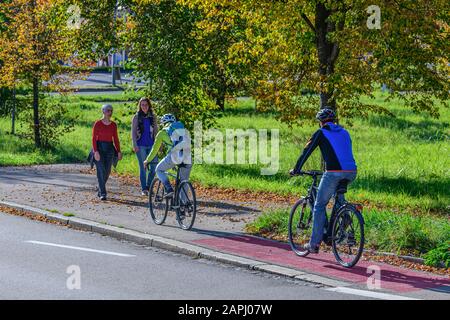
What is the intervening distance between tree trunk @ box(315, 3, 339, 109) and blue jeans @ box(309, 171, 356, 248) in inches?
326

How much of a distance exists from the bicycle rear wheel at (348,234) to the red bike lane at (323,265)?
0.12 metres

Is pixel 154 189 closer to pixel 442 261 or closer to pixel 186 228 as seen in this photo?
pixel 186 228

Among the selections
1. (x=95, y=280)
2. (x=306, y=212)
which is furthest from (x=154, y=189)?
(x=95, y=280)

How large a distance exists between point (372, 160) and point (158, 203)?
942 centimetres

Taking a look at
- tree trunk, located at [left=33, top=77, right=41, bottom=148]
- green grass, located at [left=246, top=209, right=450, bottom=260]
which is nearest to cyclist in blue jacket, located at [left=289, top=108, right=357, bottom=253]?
green grass, located at [left=246, top=209, right=450, bottom=260]

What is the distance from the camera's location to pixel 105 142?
1759 centimetres

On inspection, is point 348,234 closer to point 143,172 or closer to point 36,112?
point 143,172

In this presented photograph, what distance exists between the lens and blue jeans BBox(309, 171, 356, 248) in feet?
37.0

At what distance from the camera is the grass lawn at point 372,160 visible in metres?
17.1

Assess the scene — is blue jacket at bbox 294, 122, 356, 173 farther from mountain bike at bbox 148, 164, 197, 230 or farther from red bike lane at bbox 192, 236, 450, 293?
mountain bike at bbox 148, 164, 197, 230

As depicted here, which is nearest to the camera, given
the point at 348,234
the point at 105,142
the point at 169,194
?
the point at 348,234

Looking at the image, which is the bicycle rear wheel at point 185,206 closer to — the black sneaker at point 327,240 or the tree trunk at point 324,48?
the black sneaker at point 327,240

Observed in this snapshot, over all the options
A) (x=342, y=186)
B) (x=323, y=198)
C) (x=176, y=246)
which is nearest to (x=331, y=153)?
(x=342, y=186)
